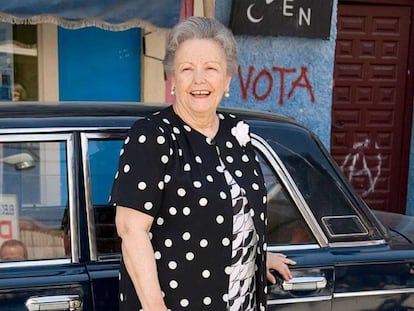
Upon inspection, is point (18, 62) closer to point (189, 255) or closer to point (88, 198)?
point (88, 198)

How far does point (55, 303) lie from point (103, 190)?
1.52ft

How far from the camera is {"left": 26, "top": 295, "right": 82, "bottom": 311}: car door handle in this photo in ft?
6.36

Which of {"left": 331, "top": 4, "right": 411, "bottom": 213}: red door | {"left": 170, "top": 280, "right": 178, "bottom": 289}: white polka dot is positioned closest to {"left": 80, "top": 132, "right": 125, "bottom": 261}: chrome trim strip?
{"left": 170, "top": 280, "right": 178, "bottom": 289}: white polka dot

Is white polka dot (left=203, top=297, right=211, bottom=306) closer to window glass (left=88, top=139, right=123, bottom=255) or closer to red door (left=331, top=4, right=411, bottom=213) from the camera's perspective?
window glass (left=88, top=139, right=123, bottom=255)

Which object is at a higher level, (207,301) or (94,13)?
(94,13)

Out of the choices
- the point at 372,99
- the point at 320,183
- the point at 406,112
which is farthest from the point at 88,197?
the point at 406,112

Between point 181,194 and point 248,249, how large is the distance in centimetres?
35

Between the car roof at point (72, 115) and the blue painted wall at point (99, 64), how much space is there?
10.7ft

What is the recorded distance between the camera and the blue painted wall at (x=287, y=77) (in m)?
5.85

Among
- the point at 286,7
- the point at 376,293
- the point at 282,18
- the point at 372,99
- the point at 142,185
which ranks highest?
the point at 286,7

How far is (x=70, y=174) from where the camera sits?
205 centimetres

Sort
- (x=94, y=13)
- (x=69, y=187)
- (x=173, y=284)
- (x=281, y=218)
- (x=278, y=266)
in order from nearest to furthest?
(x=173, y=284) → (x=69, y=187) → (x=278, y=266) → (x=281, y=218) → (x=94, y=13)

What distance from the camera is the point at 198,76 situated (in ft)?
5.90

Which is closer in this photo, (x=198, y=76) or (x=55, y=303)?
(x=198, y=76)
